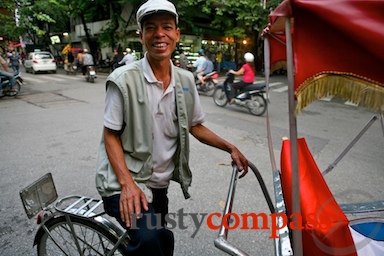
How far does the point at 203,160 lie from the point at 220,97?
4231 millimetres

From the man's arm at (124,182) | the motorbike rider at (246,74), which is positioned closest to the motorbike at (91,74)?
the motorbike rider at (246,74)

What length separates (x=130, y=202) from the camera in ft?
4.16

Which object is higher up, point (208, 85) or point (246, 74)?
point (246, 74)

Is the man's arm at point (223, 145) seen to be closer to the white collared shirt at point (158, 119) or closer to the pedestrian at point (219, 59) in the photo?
the white collared shirt at point (158, 119)

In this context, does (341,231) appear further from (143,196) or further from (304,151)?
(143,196)

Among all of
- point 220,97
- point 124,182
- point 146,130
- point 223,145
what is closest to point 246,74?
point 220,97

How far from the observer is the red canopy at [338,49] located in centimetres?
88

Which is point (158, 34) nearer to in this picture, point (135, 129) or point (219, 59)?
point (135, 129)

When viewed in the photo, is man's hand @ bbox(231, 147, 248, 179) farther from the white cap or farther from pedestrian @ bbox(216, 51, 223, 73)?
pedestrian @ bbox(216, 51, 223, 73)

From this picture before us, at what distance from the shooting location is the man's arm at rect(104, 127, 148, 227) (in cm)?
126

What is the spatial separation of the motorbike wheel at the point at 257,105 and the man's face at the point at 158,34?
5.80 metres

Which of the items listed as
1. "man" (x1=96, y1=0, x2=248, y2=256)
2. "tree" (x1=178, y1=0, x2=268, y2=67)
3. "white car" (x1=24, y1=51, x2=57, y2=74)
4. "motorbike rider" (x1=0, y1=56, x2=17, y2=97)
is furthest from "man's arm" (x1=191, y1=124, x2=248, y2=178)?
"white car" (x1=24, y1=51, x2=57, y2=74)

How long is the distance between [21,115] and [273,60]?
6855 mm

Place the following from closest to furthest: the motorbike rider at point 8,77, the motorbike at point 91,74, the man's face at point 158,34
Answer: the man's face at point 158,34 → the motorbike rider at point 8,77 → the motorbike at point 91,74
